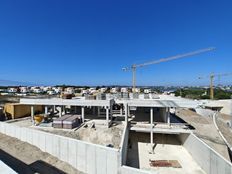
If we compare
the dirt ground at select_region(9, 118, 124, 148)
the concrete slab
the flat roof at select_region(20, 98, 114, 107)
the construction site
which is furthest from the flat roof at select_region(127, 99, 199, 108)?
the concrete slab

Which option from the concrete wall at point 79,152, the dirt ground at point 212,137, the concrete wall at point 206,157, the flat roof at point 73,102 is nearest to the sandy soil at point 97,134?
the concrete wall at point 79,152

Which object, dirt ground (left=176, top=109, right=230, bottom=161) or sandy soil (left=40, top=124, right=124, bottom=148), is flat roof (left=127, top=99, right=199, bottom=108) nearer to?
dirt ground (left=176, top=109, right=230, bottom=161)

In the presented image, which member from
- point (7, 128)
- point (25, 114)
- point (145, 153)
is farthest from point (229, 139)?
point (25, 114)

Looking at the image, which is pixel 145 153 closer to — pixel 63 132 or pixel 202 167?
pixel 202 167

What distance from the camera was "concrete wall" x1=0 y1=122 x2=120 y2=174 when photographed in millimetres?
11898

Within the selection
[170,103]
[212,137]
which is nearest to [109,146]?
[170,103]

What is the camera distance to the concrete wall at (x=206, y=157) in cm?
1270

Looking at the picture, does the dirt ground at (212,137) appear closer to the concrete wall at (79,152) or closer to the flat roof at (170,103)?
the flat roof at (170,103)

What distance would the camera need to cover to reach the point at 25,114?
27406mm

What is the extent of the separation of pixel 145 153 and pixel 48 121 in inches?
510

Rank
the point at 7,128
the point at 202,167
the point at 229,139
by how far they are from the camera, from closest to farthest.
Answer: the point at 202,167 < the point at 7,128 < the point at 229,139

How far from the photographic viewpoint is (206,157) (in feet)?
50.0

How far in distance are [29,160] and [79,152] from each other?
3.67 m

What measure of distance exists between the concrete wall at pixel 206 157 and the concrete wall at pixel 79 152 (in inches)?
309
